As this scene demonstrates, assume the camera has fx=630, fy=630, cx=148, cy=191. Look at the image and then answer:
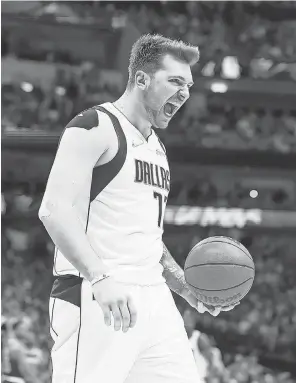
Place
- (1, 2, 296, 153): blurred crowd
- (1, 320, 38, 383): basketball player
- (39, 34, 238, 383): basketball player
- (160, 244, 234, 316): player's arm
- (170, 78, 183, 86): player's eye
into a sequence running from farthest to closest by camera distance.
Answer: (1, 2, 296, 153): blurred crowd < (1, 320, 38, 383): basketball player < (160, 244, 234, 316): player's arm < (170, 78, 183, 86): player's eye < (39, 34, 238, 383): basketball player

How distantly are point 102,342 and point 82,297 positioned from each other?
16 cm

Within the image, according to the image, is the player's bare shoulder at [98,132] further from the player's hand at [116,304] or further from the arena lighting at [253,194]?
the arena lighting at [253,194]

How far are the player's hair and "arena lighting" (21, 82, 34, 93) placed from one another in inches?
186

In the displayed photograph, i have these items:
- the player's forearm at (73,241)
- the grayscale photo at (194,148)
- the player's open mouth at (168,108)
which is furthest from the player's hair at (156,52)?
the grayscale photo at (194,148)

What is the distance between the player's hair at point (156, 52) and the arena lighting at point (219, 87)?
15.1ft

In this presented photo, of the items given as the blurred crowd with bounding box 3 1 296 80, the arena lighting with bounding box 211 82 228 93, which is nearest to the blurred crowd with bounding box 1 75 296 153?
the arena lighting with bounding box 211 82 228 93

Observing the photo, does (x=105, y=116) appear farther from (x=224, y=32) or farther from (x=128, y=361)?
(x=224, y=32)

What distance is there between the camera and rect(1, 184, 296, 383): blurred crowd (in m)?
6.75

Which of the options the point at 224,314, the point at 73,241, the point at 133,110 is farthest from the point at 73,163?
the point at 224,314

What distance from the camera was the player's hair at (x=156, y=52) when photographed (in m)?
2.36

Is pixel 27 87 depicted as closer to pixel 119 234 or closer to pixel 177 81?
pixel 177 81

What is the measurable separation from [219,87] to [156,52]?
4.67 m

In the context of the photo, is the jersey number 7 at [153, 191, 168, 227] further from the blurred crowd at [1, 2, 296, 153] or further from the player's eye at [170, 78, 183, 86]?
the blurred crowd at [1, 2, 296, 153]

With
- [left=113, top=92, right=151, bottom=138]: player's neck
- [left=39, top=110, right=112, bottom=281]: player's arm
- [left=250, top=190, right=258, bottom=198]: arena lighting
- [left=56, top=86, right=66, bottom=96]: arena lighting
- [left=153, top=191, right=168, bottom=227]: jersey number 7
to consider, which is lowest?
[left=250, top=190, right=258, bottom=198]: arena lighting
